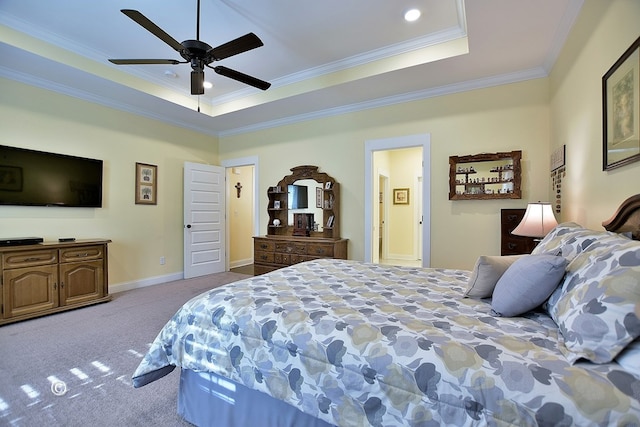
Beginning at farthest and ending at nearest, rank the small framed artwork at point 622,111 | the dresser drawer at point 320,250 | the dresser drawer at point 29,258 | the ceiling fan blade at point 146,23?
the dresser drawer at point 320,250
the dresser drawer at point 29,258
the ceiling fan blade at point 146,23
the small framed artwork at point 622,111

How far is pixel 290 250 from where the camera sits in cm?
446

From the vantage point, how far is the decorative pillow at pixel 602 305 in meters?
0.87

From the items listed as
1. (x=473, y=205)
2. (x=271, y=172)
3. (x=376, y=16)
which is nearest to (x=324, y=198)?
(x=271, y=172)

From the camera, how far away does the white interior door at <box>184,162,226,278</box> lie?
16.7 feet

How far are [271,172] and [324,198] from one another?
1.19 m

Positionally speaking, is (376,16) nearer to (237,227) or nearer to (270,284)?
(270,284)

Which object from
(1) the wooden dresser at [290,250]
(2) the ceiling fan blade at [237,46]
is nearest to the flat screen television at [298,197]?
(1) the wooden dresser at [290,250]

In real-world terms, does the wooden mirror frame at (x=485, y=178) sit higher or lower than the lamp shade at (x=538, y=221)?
higher

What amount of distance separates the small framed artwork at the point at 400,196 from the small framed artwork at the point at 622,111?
5.01 meters

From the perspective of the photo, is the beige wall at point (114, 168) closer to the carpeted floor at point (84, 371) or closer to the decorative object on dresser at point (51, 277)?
the decorative object on dresser at point (51, 277)

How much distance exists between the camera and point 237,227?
651cm

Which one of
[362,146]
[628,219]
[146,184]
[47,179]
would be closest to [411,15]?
[362,146]

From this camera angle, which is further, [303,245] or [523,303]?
[303,245]

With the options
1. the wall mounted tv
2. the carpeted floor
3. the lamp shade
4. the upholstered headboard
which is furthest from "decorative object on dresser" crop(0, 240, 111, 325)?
the upholstered headboard
